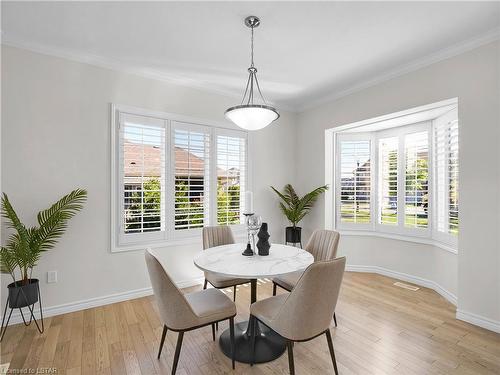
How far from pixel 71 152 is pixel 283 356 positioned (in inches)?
116

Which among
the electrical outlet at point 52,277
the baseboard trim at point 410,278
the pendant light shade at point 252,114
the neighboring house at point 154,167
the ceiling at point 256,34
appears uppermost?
the ceiling at point 256,34

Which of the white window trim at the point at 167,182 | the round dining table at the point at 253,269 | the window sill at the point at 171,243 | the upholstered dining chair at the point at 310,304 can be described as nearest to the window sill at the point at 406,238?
the window sill at the point at 171,243

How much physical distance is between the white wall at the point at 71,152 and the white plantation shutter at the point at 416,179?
3.42 m

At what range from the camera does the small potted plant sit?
2373mm

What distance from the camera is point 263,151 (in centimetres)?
446

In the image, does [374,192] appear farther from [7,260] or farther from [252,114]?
[7,260]

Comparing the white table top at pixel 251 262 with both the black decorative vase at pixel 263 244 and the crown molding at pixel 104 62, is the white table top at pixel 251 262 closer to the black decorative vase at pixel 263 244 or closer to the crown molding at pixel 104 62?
the black decorative vase at pixel 263 244

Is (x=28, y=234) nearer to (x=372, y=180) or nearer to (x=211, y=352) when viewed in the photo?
(x=211, y=352)

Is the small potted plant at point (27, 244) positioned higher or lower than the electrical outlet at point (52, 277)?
higher

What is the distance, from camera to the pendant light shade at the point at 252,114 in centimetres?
225

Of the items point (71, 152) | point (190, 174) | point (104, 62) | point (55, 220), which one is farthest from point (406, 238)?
point (104, 62)

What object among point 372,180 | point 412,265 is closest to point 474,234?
point 412,265

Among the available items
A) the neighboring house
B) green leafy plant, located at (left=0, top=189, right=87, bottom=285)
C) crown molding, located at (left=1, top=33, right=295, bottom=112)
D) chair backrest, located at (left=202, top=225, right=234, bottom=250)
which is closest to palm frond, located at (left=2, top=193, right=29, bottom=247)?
green leafy plant, located at (left=0, top=189, right=87, bottom=285)

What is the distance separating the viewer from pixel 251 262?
83.5 inches
